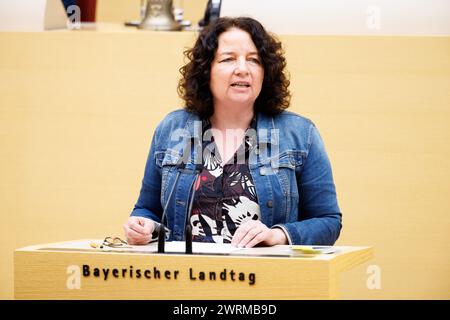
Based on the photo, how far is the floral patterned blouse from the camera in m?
2.32

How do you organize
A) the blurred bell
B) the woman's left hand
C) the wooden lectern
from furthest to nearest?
the blurred bell, the woman's left hand, the wooden lectern

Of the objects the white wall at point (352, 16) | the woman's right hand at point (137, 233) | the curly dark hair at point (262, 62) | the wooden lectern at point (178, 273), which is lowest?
the wooden lectern at point (178, 273)

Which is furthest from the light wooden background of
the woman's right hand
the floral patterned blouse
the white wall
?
the woman's right hand

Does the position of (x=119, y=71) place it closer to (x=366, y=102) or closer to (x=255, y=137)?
(x=366, y=102)

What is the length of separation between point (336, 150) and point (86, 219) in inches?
34.0

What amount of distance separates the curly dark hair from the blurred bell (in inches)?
39.3

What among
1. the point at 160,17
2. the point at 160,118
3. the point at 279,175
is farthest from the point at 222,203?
the point at 160,17

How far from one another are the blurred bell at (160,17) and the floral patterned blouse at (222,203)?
125cm

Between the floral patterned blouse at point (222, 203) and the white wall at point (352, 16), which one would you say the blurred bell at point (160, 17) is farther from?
the floral patterned blouse at point (222, 203)

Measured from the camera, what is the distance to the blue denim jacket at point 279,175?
234cm

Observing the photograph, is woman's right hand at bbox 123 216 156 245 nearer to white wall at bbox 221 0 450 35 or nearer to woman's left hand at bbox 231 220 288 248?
woman's left hand at bbox 231 220 288 248

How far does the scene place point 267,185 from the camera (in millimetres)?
2336

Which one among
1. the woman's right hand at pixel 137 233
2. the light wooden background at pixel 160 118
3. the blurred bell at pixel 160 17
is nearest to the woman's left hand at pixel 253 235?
the woman's right hand at pixel 137 233

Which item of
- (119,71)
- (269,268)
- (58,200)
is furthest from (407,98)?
(269,268)
